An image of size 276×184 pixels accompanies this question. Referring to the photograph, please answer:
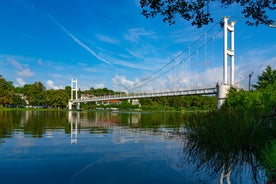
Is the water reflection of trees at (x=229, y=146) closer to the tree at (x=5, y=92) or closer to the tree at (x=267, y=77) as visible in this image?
the tree at (x=267, y=77)

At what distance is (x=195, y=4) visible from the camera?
6395mm

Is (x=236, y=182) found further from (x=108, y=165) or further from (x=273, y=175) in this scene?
(x=108, y=165)

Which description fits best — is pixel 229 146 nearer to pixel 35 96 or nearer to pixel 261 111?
pixel 261 111

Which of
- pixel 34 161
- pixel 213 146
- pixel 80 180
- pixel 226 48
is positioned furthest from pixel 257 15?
pixel 226 48


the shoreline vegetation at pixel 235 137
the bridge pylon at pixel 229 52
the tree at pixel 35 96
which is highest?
the bridge pylon at pixel 229 52

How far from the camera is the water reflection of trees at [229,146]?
7.30 meters

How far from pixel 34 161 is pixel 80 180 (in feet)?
8.01

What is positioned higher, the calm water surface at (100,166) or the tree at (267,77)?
the tree at (267,77)

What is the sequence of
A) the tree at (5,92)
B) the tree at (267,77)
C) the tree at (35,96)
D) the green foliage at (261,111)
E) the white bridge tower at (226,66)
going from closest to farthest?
the green foliage at (261,111) → the white bridge tower at (226,66) → the tree at (267,77) → the tree at (5,92) → the tree at (35,96)

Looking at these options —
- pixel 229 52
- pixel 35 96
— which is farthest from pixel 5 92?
pixel 229 52

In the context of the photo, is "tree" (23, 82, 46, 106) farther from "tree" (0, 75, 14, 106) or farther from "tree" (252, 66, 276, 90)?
"tree" (252, 66, 276, 90)

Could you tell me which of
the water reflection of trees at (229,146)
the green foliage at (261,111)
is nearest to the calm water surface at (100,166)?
the water reflection of trees at (229,146)

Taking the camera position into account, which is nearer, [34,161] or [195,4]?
[195,4]

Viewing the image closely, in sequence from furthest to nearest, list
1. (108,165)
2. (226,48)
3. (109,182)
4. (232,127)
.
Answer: (226,48), (232,127), (108,165), (109,182)
